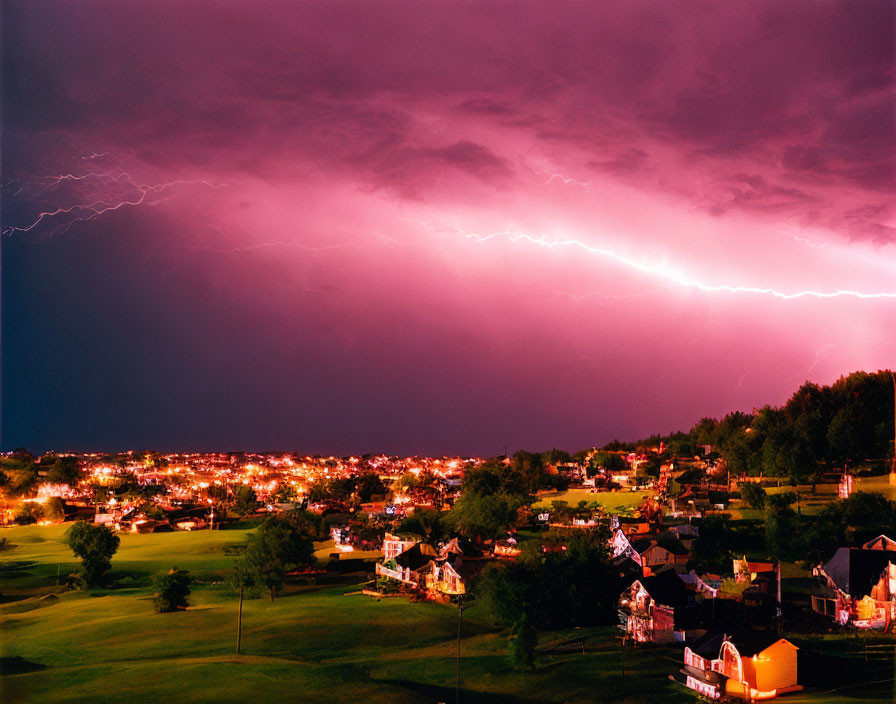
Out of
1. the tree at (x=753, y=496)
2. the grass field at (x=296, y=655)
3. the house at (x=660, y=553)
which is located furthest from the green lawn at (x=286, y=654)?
the tree at (x=753, y=496)

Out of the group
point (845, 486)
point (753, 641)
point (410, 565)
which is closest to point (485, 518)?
point (410, 565)

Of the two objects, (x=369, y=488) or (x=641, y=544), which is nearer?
(x=641, y=544)

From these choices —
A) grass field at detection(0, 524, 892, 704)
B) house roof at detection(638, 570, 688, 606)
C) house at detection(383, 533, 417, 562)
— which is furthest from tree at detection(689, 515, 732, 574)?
house at detection(383, 533, 417, 562)

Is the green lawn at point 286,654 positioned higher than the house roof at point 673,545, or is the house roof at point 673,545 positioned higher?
the house roof at point 673,545

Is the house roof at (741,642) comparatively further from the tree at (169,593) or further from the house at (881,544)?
the tree at (169,593)

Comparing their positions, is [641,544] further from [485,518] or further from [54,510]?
[54,510]

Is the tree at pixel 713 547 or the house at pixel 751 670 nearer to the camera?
the house at pixel 751 670

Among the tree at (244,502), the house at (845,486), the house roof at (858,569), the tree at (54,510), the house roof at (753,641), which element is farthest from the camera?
the tree at (244,502)

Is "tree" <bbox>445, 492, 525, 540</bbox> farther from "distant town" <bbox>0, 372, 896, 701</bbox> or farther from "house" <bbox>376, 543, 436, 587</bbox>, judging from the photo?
"house" <bbox>376, 543, 436, 587</bbox>
